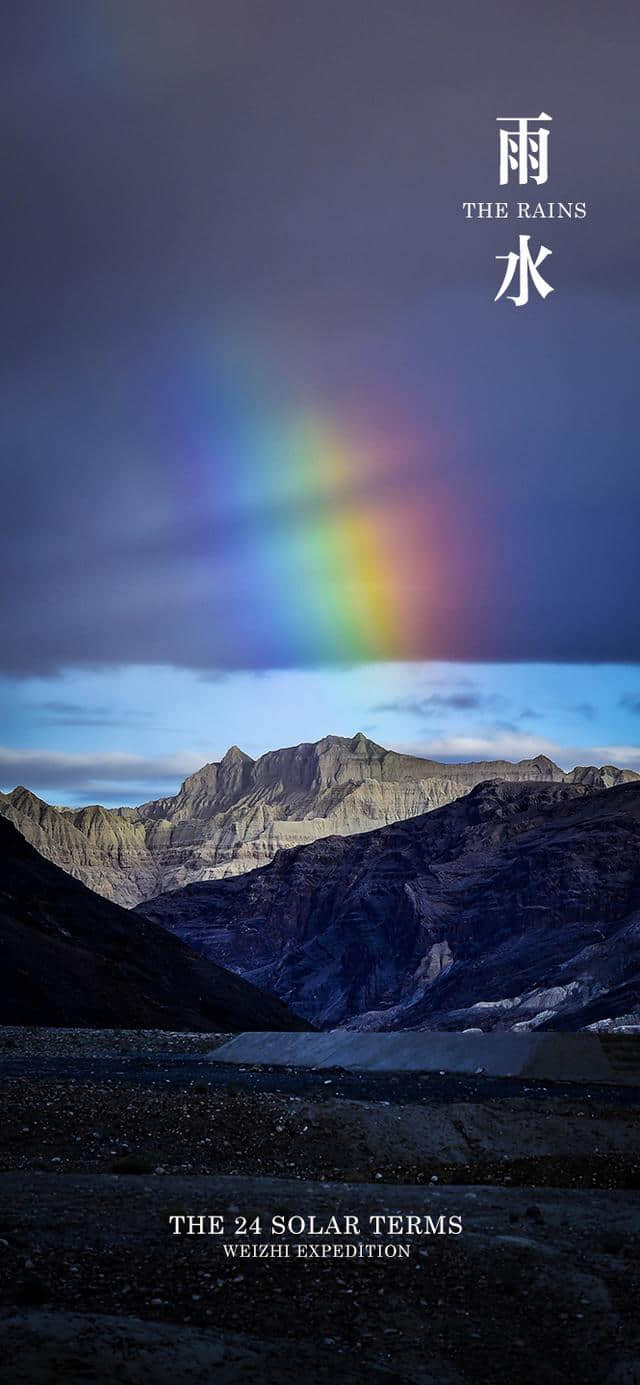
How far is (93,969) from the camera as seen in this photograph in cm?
14375

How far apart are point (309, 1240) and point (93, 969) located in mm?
123734

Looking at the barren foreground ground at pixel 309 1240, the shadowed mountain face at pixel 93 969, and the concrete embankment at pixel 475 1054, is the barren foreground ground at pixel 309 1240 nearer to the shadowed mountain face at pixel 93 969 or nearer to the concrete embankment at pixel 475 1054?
the concrete embankment at pixel 475 1054

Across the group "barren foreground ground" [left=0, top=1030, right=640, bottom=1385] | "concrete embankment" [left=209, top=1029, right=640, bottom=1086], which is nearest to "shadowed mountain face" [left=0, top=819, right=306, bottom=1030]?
"concrete embankment" [left=209, top=1029, right=640, bottom=1086]

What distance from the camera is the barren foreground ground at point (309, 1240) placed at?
18359 mm

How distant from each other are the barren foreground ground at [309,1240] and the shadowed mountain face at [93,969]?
84.7 meters

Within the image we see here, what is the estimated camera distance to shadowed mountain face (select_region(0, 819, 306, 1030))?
128875 mm

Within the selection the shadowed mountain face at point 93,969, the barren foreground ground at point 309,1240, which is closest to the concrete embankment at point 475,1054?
the barren foreground ground at point 309,1240

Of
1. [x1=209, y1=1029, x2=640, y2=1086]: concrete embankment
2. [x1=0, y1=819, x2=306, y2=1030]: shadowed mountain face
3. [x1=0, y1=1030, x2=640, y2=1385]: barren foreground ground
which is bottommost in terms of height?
[x1=0, y1=1030, x2=640, y2=1385]: barren foreground ground

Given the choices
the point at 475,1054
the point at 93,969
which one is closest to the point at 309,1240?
the point at 475,1054

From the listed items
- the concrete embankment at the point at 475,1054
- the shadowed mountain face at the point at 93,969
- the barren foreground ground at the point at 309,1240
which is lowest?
the barren foreground ground at the point at 309,1240

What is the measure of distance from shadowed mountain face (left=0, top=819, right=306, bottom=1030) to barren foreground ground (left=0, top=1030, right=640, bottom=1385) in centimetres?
8471

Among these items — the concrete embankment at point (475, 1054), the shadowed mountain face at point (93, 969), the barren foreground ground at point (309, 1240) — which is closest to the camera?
the barren foreground ground at point (309, 1240)

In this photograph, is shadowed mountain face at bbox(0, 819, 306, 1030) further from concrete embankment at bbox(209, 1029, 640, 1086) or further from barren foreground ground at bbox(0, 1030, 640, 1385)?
barren foreground ground at bbox(0, 1030, 640, 1385)

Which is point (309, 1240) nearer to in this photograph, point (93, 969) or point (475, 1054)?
point (475, 1054)
